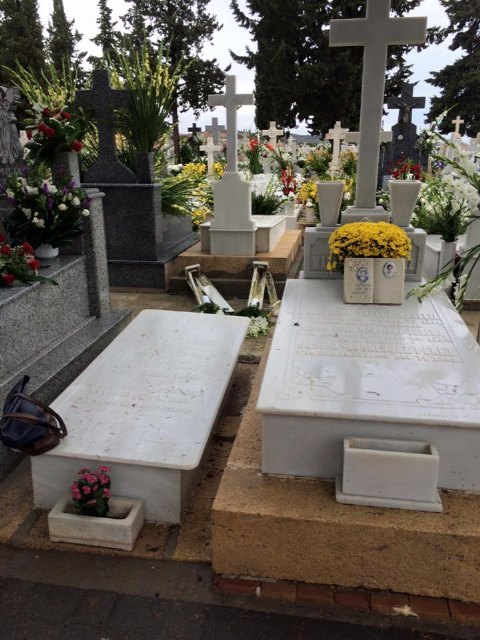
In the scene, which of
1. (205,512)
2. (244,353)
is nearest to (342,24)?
(244,353)

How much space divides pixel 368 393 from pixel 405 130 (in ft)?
41.4

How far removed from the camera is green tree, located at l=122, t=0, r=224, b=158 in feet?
96.2

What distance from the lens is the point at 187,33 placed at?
96.2 ft

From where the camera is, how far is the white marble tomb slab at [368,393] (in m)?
2.27

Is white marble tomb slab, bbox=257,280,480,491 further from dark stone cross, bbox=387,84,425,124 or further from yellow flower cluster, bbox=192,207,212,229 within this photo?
dark stone cross, bbox=387,84,425,124

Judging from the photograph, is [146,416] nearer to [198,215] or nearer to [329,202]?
[329,202]

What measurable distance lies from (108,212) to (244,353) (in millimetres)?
2711

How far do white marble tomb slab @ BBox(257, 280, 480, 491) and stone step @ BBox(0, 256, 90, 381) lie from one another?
1513mm

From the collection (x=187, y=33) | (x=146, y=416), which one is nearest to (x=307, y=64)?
(x=187, y=33)

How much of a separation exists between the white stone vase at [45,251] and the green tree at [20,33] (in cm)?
2831

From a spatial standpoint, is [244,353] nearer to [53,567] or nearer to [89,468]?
[89,468]

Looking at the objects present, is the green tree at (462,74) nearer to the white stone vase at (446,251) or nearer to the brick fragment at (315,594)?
the white stone vase at (446,251)

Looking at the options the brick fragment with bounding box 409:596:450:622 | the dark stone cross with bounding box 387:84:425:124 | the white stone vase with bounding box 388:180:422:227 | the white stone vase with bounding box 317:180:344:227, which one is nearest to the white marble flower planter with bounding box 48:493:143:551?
the brick fragment with bounding box 409:596:450:622

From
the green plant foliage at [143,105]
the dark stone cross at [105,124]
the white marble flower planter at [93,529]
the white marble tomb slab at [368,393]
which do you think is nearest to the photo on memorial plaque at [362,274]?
the white marble tomb slab at [368,393]
